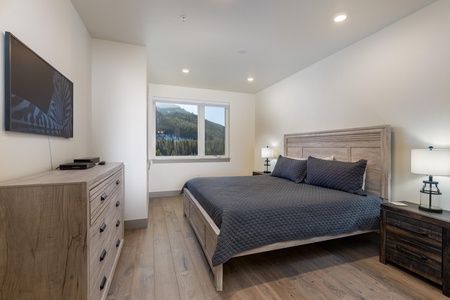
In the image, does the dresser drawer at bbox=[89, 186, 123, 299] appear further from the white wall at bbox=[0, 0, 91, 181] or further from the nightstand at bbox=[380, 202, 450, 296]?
the nightstand at bbox=[380, 202, 450, 296]

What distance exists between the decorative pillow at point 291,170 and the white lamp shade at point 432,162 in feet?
4.40

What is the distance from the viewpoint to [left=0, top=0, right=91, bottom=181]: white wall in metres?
1.17

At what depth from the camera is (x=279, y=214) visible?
6.03ft

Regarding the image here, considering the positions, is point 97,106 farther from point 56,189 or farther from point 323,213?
point 323,213

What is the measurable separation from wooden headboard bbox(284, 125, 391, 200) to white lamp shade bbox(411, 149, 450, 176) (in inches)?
18.3

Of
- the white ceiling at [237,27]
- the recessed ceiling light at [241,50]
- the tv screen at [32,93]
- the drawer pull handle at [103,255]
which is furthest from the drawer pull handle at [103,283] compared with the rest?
the recessed ceiling light at [241,50]

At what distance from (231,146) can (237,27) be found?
3.13 m

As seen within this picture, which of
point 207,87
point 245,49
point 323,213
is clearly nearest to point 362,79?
point 245,49

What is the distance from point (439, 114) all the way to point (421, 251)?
132 cm

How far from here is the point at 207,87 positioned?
15.6 feet

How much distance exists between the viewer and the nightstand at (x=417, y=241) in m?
1.63

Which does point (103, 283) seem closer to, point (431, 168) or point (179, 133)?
point (431, 168)

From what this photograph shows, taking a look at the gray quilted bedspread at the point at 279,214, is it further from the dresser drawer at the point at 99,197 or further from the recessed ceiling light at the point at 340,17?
the recessed ceiling light at the point at 340,17

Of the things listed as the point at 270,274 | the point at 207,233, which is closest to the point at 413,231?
the point at 270,274
